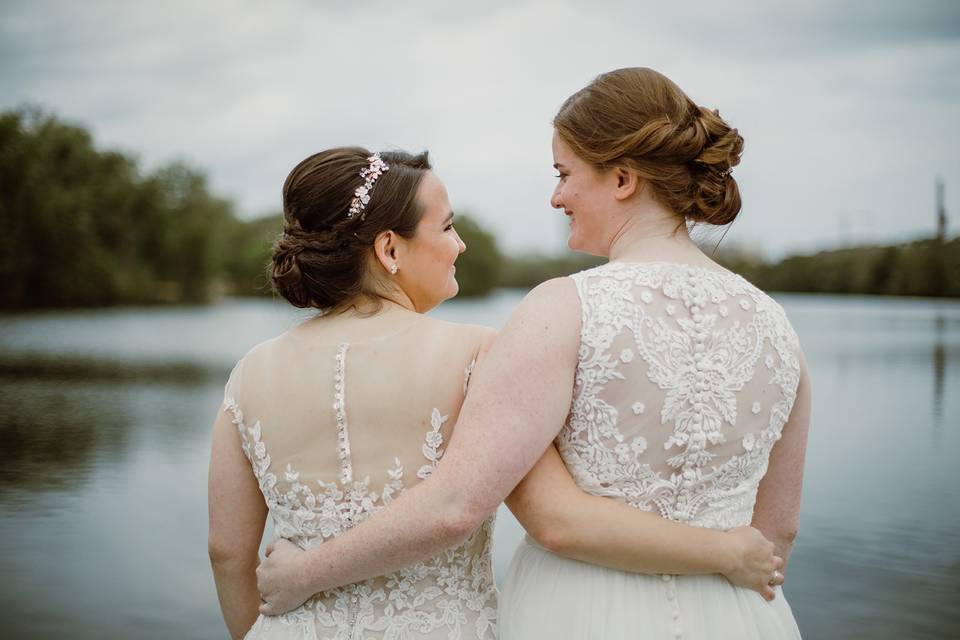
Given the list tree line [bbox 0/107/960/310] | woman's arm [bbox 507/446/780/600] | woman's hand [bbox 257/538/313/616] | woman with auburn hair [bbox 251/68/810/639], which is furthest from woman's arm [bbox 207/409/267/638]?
tree line [bbox 0/107/960/310]

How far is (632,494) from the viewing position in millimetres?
1663

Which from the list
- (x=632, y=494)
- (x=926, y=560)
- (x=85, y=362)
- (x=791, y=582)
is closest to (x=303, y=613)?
(x=632, y=494)

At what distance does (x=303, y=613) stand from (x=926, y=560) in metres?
10.3

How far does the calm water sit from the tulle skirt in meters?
0.91

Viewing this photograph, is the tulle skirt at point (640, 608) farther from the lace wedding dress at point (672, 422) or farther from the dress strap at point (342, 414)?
the dress strap at point (342, 414)

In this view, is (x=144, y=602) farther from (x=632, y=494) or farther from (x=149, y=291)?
(x=149, y=291)

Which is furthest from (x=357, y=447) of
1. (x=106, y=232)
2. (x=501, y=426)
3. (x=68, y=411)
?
(x=106, y=232)

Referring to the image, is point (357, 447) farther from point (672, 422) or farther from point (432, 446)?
point (672, 422)

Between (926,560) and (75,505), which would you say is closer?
(926,560)

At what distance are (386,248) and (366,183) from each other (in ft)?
0.49

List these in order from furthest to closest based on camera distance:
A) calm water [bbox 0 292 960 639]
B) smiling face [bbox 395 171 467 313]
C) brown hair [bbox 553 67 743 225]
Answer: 1. calm water [bbox 0 292 960 639]
2. smiling face [bbox 395 171 467 313]
3. brown hair [bbox 553 67 743 225]

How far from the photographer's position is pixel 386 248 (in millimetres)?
1921

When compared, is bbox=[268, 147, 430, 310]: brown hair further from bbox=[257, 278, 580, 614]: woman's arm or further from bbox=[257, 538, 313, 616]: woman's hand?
bbox=[257, 538, 313, 616]: woman's hand

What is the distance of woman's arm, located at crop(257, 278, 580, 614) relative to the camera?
1.56 meters
